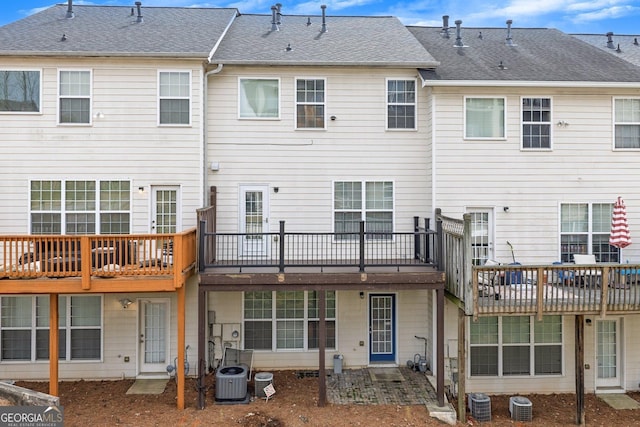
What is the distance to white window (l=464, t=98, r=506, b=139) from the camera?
34.7 feet

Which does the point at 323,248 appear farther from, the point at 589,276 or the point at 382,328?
the point at 589,276

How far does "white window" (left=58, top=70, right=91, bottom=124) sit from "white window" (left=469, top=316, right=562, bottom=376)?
36.8 ft

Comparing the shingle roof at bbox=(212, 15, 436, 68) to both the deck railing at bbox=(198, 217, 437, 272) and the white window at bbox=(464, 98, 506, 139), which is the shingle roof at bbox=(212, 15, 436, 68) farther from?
the deck railing at bbox=(198, 217, 437, 272)

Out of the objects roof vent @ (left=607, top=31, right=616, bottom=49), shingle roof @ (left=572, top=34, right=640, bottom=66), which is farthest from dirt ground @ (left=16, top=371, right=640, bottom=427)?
roof vent @ (left=607, top=31, right=616, bottom=49)

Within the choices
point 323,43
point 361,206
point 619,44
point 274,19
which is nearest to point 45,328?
point 361,206

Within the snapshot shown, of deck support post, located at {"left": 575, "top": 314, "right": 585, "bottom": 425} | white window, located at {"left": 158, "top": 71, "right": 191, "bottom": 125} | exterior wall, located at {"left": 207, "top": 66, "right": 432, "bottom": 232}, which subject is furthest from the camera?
exterior wall, located at {"left": 207, "top": 66, "right": 432, "bottom": 232}

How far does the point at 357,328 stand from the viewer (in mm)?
10844

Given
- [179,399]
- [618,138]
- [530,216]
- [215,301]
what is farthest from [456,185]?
[179,399]

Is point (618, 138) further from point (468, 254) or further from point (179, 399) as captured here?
point (179, 399)

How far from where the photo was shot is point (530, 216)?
10.6 metres

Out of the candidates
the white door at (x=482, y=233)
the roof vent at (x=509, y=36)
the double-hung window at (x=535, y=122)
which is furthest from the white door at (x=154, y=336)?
the roof vent at (x=509, y=36)

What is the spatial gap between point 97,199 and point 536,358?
11894 millimetres

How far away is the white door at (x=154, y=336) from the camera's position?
34.1 ft

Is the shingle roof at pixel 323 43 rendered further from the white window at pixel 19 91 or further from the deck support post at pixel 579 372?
the deck support post at pixel 579 372
